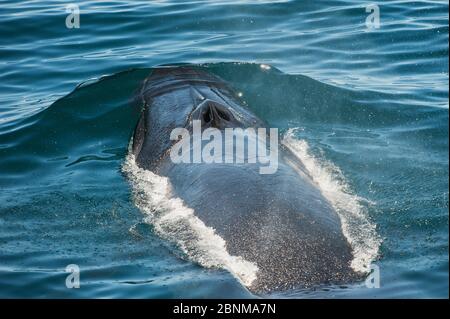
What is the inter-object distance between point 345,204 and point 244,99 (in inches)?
190

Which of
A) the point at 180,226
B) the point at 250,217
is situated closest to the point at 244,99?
the point at 180,226

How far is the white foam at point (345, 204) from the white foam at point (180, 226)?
118cm

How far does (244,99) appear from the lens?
1412cm

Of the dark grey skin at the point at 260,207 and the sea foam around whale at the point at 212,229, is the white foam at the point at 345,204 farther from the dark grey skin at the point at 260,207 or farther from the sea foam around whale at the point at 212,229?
the dark grey skin at the point at 260,207

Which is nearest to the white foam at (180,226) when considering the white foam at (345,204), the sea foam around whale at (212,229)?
the sea foam around whale at (212,229)

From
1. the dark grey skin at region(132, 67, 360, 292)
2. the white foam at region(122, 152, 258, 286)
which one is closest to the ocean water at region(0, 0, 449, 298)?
the white foam at region(122, 152, 258, 286)

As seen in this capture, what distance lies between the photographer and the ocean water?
8164 mm

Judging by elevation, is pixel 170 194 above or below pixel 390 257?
above

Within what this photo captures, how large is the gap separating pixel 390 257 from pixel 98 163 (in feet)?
19.0

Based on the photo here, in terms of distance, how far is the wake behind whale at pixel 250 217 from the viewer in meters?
7.20

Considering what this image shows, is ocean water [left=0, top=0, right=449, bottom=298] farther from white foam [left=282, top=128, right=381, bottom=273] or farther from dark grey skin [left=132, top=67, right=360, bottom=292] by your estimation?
dark grey skin [left=132, top=67, right=360, bottom=292]

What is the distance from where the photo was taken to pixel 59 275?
8.51 m
